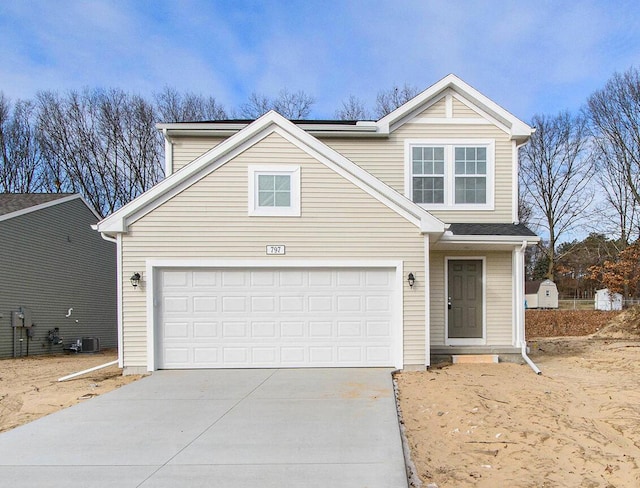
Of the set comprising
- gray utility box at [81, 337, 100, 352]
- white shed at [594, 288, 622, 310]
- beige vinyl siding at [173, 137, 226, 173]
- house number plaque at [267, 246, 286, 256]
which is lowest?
gray utility box at [81, 337, 100, 352]

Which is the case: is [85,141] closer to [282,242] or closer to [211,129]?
[211,129]

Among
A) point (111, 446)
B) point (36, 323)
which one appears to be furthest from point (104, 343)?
point (111, 446)

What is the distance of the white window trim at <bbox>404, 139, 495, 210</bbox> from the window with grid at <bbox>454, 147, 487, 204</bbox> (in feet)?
0.30

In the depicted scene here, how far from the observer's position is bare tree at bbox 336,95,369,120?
30.9m

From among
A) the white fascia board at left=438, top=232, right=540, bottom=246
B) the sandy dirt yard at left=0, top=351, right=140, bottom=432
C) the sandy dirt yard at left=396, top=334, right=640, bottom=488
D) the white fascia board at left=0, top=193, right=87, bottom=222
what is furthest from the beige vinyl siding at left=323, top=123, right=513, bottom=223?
the white fascia board at left=0, top=193, right=87, bottom=222

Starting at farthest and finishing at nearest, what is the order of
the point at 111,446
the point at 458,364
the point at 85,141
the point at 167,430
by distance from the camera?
the point at 85,141 < the point at 458,364 < the point at 167,430 < the point at 111,446

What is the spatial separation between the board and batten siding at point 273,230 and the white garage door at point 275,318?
372 mm

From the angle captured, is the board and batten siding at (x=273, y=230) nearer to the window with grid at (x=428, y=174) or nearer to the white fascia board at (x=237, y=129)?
the white fascia board at (x=237, y=129)

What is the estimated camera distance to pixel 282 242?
996 centimetres

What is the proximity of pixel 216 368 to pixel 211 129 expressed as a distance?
5600 millimetres

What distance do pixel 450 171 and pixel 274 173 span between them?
442 cm

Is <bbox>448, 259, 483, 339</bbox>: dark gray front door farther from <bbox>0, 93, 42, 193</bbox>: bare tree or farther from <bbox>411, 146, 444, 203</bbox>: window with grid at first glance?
<bbox>0, 93, 42, 193</bbox>: bare tree

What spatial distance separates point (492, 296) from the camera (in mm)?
11352

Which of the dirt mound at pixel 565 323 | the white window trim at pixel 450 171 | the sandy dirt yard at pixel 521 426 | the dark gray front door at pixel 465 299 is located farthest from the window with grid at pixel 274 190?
the dirt mound at pixel 565 323
